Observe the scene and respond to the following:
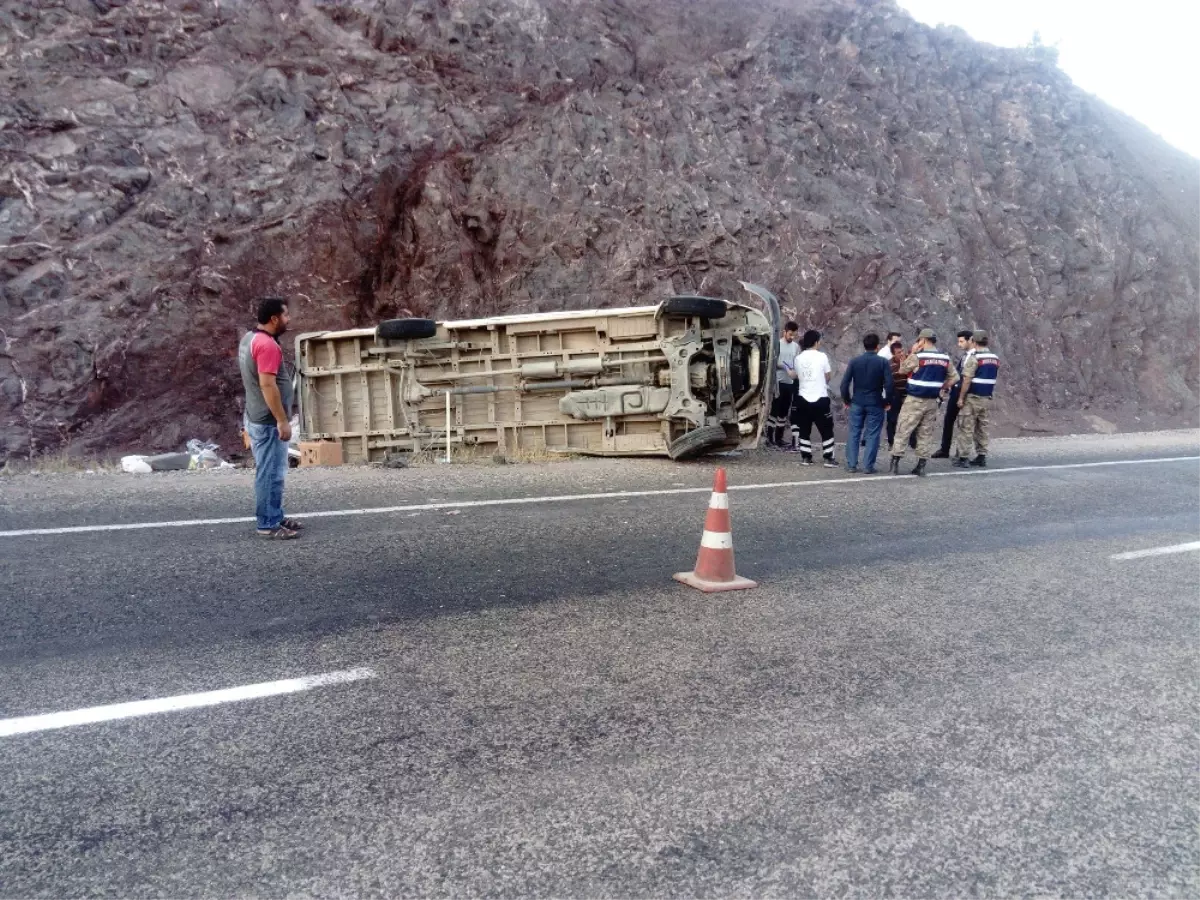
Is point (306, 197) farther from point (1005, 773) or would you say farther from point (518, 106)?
point (1005, 773)

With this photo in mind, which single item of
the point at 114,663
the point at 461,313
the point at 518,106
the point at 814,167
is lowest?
the point at 114,663

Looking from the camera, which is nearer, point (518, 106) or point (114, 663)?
point (114, 663)

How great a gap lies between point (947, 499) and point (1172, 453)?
7744 mm

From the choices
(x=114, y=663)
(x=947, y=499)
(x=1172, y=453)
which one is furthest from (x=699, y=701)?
(x=1172, y=453)

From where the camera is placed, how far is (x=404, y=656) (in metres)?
3.70

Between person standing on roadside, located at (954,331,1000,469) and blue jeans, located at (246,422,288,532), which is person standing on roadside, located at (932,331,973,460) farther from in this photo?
blue jeans, located at (246,422,288,532)

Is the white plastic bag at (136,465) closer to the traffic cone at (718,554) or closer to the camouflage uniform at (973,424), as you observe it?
the traffic cone at (718,554)

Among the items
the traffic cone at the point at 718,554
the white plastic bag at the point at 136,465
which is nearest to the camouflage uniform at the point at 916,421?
the traffic cone at the point at 718,554

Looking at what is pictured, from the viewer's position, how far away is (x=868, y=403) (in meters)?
10.5

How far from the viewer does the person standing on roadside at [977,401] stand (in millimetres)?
11211

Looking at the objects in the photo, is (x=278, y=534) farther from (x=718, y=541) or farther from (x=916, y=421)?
(x=916, y=421)

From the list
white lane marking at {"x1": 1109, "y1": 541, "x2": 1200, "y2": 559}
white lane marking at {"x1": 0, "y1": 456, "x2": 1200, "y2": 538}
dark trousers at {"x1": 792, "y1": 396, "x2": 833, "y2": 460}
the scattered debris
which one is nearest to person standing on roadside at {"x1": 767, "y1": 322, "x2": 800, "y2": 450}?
dark trousers at {"x1": 792, "y1": 396, "x2": 833, "y2": 460}

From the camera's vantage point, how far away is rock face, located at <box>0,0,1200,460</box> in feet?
56.6

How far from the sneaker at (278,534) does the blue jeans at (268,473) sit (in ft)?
0.10
